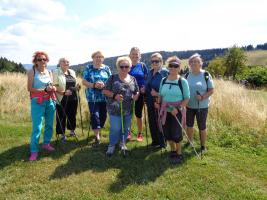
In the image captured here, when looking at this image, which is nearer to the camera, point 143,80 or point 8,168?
point 8,168

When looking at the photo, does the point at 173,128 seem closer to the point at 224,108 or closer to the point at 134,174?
the point at 134,174

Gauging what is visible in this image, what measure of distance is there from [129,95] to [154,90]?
1.75ft

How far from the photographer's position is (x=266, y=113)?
9.18 m

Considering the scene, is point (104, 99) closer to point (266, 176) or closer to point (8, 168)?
point (8, 168)

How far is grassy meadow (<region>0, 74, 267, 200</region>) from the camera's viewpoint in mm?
5223

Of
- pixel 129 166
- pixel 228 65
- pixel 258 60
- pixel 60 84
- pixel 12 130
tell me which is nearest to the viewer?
pixel 129 166

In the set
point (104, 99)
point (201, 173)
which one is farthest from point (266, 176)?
point (104, 99)

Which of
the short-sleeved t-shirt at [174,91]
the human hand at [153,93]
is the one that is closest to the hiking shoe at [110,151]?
the human hand at [153,93]

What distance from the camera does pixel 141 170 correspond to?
19.8 feet

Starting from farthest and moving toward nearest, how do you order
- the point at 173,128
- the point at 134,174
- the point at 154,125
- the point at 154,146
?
the point at 154,146 → the point at 154,125 → the point at 173,128 → the point at 134,174

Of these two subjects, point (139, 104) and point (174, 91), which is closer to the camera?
point (174, 91)

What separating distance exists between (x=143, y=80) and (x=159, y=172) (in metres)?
2.21

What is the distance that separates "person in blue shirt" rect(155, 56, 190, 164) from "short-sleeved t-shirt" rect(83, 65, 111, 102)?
4.86 feet

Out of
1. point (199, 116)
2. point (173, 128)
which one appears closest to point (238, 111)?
point (199, 116)
